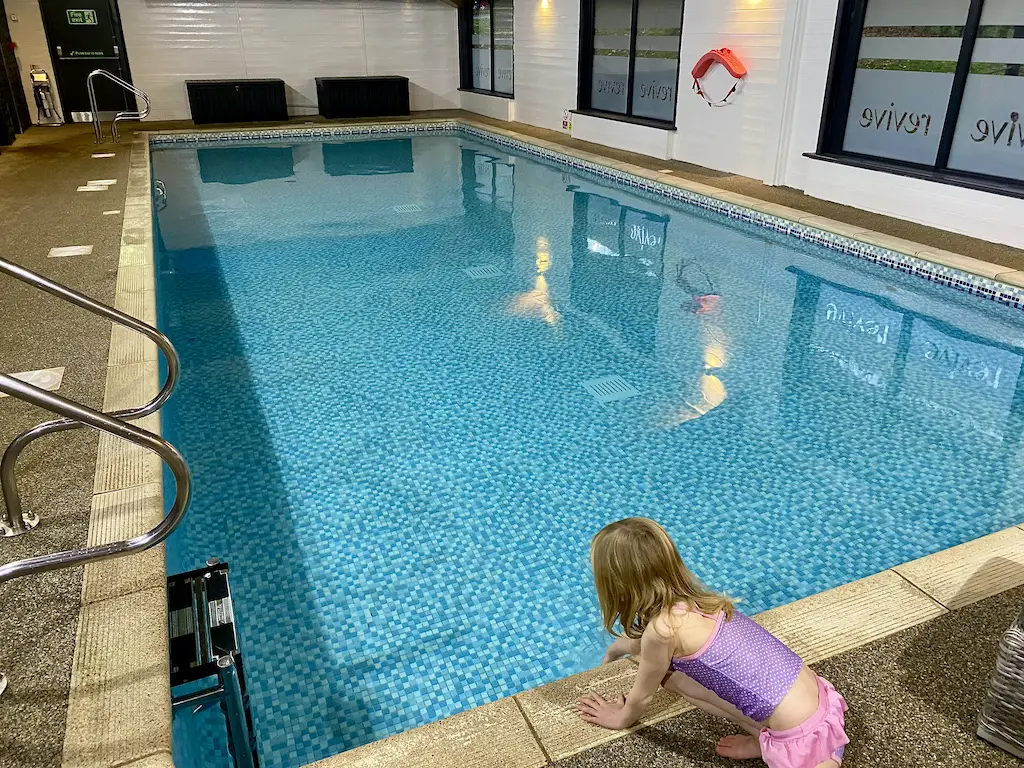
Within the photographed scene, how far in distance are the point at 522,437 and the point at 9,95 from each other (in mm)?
11310

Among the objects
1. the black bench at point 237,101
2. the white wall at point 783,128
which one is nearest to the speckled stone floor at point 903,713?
the white wall at point 783,128

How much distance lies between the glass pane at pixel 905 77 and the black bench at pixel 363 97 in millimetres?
9315

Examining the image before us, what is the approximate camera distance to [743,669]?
57.7 inches

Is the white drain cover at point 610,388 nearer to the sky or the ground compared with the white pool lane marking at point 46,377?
nearer to the ground

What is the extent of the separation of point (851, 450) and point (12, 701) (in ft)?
10.5

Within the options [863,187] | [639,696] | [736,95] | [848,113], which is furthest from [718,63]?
[639,696]

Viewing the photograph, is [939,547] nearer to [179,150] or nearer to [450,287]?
[450,287]

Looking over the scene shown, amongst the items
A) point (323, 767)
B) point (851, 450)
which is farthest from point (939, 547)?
→ point (323, 767)

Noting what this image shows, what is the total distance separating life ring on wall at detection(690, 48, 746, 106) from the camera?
768 cm

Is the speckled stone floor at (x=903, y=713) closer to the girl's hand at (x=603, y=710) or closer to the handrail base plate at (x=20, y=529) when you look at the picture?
the girl's hand at (x=603, y=710)

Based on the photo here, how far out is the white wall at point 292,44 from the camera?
13156 mm

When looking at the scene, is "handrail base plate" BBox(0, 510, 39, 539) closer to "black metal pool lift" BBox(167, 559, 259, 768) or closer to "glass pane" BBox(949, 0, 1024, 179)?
"black metal pool lift" BBox(167, 559, 259, 768)

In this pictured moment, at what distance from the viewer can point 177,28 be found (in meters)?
13.2

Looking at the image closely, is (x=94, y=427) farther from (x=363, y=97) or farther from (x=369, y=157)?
(x=363, y=97)
